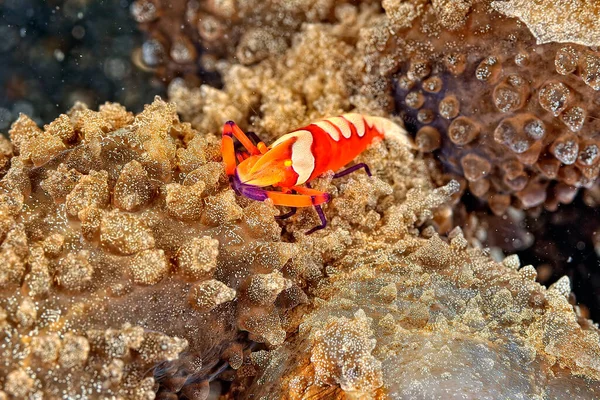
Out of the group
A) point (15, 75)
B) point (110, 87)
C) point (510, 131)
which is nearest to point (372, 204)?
point (510, 131)

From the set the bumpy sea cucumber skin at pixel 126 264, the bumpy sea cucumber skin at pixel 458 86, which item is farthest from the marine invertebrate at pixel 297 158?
the bumpy sea cucumber skin at pixel 458 86

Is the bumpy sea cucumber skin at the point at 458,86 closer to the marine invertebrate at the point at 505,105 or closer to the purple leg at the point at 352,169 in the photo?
the marine invertebrate at the point at 505,105

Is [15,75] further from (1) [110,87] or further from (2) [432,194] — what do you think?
(2) [432,194]

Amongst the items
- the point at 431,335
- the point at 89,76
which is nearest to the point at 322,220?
the point at 431,335

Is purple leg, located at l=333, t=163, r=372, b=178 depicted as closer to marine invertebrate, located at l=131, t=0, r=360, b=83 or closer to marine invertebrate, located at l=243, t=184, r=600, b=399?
marine invertebrate, located at l=243, t=184, r=600, b=399

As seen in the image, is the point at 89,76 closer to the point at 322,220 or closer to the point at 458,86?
the point at 322,220
